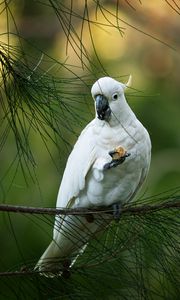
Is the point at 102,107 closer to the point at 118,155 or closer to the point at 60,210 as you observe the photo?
the point at 118,155

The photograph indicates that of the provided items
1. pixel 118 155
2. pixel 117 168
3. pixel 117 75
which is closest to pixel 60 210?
pixel 118 155

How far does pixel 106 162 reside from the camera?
153cm

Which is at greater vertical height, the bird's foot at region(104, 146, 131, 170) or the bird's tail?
the bird's foot at region(104, 146, 131, 170)

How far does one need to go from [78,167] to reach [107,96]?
195 mm

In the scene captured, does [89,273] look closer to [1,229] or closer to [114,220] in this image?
[114,220]

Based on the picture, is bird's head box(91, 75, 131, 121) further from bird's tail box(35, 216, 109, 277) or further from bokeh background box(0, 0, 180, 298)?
bokeh background box(0, 0, 180, 298)

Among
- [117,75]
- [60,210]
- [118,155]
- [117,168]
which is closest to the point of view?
[60,210]

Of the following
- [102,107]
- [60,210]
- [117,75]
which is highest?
[117,75]

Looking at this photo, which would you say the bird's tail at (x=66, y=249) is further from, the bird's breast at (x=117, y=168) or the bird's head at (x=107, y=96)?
the bird's head at (x=107, y=96)

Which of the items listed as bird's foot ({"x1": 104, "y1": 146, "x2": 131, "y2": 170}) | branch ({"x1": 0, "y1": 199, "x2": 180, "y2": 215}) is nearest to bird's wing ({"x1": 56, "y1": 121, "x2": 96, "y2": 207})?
bird's foot ({"x1": 104, "y1": 146, "x2": 131, "y2": 170})

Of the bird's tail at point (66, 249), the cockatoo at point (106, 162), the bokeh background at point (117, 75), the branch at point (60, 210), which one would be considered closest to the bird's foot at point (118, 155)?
the cockatoo at point (106, 162)

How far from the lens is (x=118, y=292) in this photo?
120 centimetres

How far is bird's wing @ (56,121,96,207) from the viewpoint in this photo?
158 cm

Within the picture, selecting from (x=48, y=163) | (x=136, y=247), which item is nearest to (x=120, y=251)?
(x=136, y=247)
